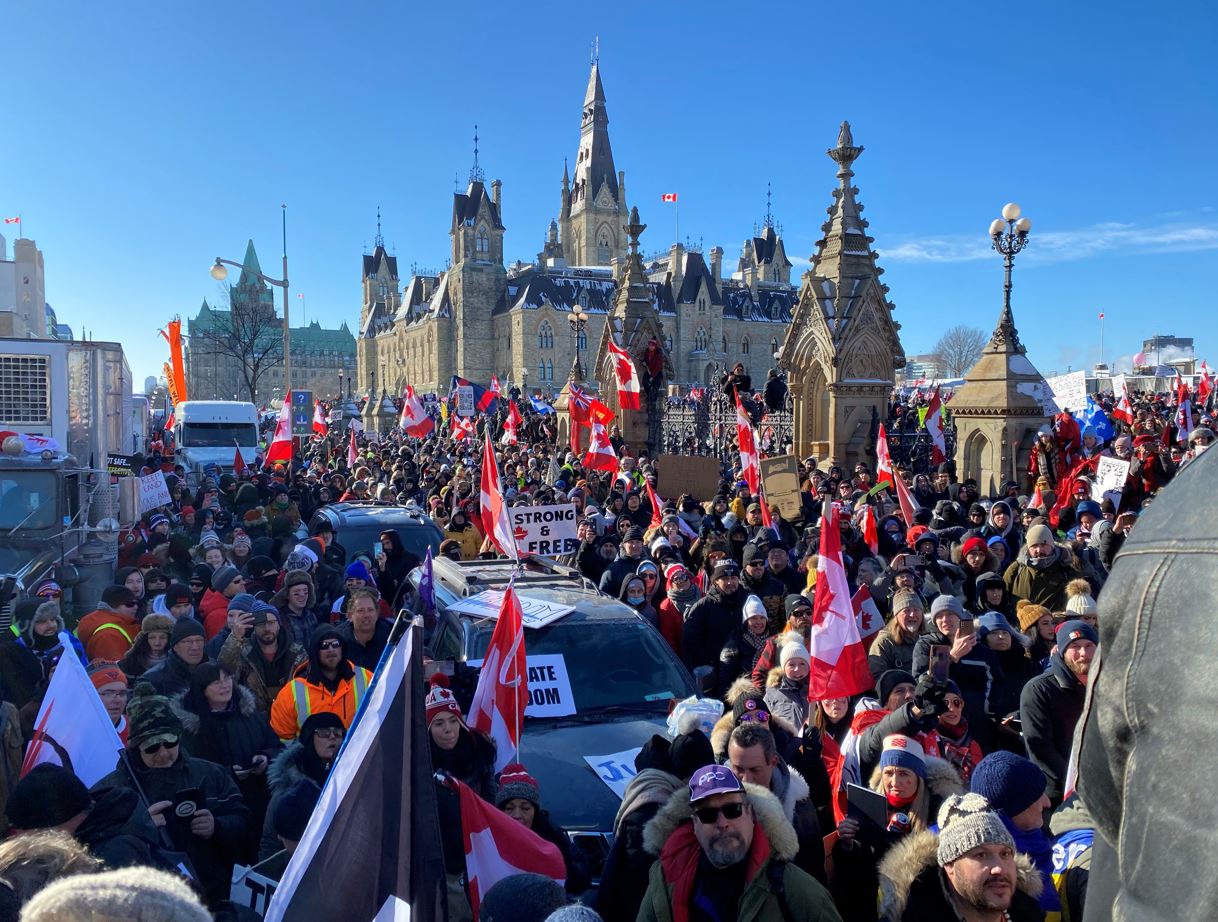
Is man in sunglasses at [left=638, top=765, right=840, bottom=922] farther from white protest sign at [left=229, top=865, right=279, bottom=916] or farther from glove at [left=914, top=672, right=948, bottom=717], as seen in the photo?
glove at [left=914, top=672, right=948, bottom=717]

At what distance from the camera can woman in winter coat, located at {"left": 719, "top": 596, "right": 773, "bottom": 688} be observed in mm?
7066

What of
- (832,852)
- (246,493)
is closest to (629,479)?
(246,493)

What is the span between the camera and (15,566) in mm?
9141

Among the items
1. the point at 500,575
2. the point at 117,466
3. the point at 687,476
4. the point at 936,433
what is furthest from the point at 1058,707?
the point at 936,433

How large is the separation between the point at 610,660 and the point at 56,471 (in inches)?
264

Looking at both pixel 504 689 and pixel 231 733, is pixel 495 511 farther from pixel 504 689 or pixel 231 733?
pixel 231 733

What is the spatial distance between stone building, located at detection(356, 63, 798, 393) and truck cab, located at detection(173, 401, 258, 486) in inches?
2556

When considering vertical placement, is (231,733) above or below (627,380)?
below

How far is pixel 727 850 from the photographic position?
327cm

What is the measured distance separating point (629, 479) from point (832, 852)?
11.8 metres

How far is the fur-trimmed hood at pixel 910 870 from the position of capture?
316cm

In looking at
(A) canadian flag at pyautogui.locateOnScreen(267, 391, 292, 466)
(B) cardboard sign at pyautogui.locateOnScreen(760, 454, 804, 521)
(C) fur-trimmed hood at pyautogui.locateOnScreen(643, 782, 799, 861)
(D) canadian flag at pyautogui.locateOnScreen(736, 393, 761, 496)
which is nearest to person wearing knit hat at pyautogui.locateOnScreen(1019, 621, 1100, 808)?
(C) fur-trimmed hood at pyautogui.locateOnScreen(643, 782, 799, 861)

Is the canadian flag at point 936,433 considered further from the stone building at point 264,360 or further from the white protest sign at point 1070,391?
the stone building at point 264,360

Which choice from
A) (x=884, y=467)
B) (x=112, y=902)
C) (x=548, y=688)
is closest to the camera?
(x=112, y=902)
